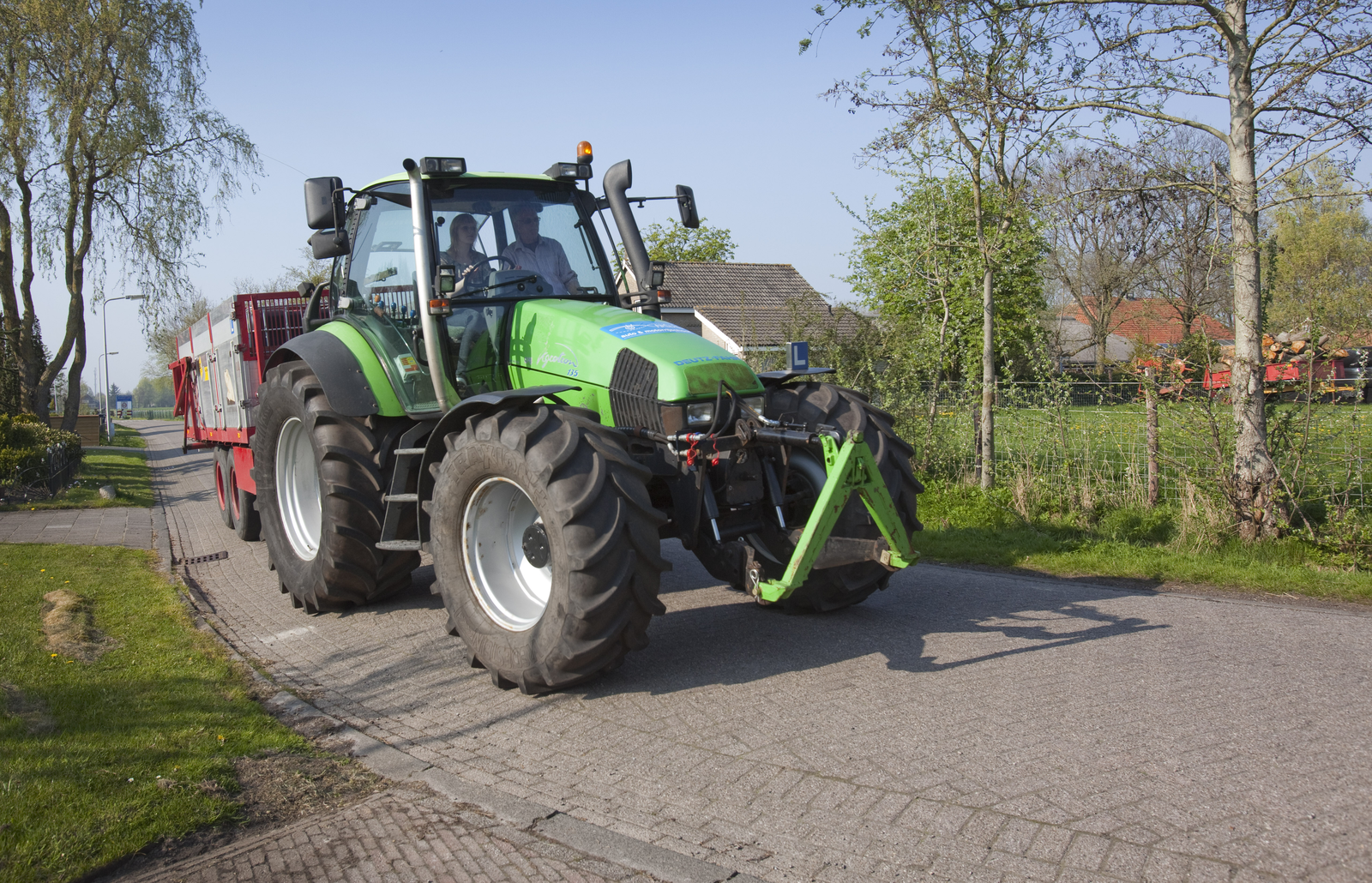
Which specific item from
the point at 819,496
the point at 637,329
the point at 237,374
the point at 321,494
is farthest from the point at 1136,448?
the point at 237,374

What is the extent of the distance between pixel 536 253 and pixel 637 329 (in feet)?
4.17

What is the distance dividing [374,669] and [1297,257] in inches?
1817

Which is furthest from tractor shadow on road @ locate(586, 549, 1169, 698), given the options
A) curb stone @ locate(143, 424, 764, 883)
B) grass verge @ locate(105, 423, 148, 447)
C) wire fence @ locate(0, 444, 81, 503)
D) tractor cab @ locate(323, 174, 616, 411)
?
grass verge @ locate(105, 423, 148, 447)

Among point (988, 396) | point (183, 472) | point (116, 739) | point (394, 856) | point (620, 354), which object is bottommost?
point (394, 856)

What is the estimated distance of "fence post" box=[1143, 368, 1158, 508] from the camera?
898cm

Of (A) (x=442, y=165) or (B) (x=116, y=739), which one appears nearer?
(B) (x=116, y=739)

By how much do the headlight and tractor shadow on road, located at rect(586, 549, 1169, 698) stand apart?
1330mm

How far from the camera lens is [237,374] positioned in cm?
1045

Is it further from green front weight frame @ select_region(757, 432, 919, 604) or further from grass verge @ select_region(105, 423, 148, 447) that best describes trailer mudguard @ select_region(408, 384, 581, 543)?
grass verge @ select_region(105, 423, 148, 447)

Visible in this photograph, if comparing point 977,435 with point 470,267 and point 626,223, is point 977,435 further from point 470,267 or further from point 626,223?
point 470,267

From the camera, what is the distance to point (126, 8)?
21906 millimetres

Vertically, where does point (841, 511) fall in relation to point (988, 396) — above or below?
below

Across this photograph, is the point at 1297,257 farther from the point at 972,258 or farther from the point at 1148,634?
the point at 1148,634

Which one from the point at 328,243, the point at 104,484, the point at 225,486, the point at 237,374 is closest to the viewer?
the point at 328,243
